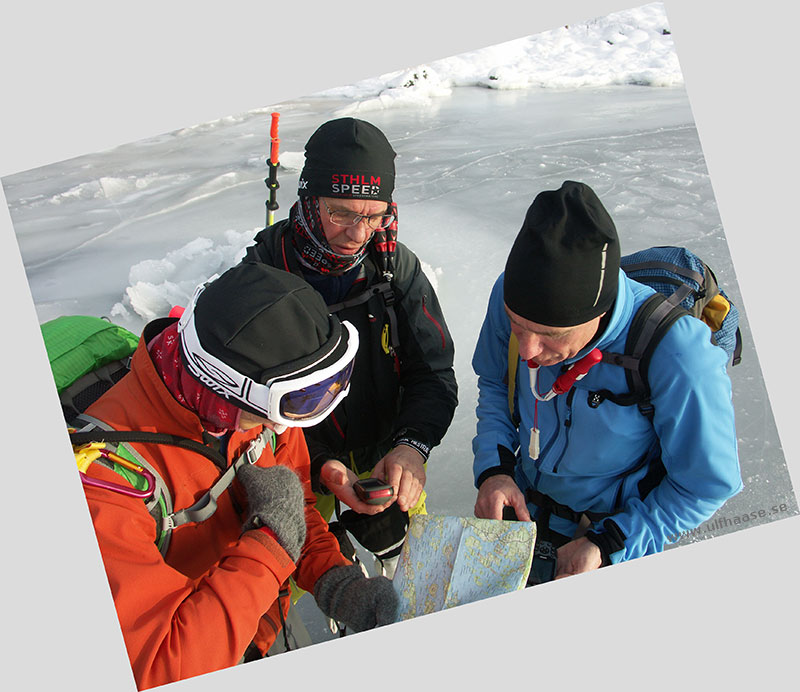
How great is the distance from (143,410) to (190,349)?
0.29 m

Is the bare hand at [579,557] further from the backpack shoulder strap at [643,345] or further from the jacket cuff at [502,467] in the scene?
the backpack shoulder strap at [643,345]

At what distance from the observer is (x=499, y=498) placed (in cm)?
234

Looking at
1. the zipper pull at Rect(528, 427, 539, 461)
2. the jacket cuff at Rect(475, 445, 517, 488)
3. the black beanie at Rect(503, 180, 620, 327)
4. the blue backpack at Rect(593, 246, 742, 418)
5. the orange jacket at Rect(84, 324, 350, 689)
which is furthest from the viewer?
the jacket cuff at Rect(475, 445, 517, 488)

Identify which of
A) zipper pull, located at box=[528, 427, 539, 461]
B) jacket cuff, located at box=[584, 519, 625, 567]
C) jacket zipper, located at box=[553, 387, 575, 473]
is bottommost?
jacket cuff, located at box=[584, 519, 625, 567]

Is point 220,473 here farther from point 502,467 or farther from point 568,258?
A: point 568,258

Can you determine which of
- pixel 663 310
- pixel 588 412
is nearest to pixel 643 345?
pixel 663 310

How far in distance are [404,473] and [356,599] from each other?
610 millimetres

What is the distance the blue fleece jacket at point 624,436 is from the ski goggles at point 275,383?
849mm

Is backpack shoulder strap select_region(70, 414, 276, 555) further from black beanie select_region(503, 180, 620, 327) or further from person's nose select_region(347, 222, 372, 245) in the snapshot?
black beanie select_region(503, 180, 620, 327)

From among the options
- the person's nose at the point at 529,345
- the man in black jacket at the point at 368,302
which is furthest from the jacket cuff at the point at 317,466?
the person's nose at the point at 529,345

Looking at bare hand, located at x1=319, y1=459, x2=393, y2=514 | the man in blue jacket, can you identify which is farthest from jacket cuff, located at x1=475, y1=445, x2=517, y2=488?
Answer: bare hand, located at x1=319, y1=459, x2=393, y2=514

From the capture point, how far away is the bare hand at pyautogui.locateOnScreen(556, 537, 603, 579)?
7.02 feet

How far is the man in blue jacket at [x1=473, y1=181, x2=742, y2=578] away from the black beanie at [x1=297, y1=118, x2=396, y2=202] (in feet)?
2.62

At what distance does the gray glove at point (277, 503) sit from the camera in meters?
2.01
